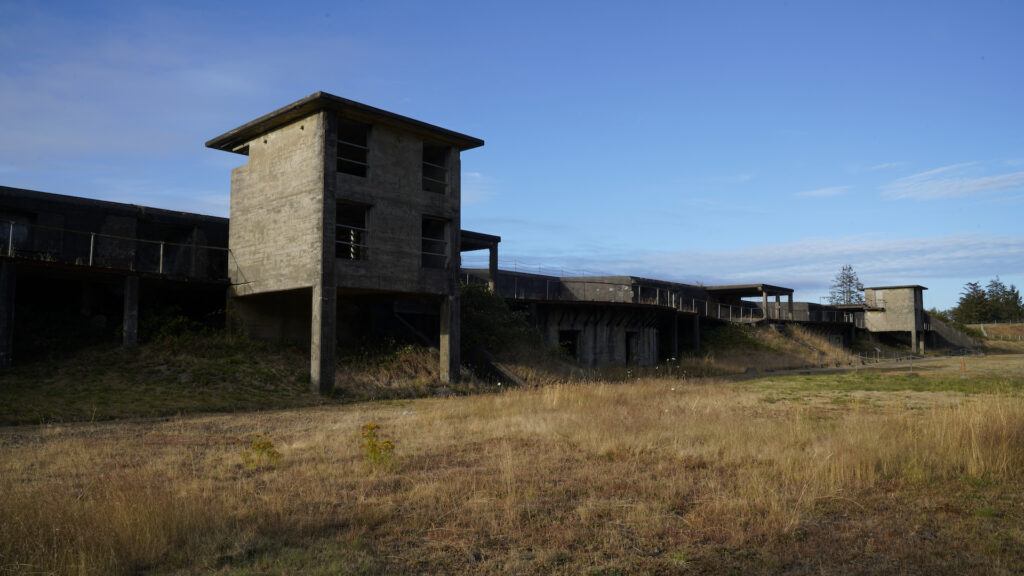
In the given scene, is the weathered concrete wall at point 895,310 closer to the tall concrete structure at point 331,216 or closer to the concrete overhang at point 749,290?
the concrete overhang at point 749,290

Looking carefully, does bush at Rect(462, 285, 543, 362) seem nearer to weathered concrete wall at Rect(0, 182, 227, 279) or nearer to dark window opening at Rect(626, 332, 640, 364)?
weathered concrete wall at Rect(0, 182, 227, 279)

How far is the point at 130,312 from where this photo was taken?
21516 millimetres

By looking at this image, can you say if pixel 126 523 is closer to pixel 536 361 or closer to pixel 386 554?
pixel 386 554

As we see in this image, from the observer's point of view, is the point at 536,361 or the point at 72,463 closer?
the point at 72,463

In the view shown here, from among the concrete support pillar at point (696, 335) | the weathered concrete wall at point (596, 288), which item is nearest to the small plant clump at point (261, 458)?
the weathered concrete wall at point (596, 288)

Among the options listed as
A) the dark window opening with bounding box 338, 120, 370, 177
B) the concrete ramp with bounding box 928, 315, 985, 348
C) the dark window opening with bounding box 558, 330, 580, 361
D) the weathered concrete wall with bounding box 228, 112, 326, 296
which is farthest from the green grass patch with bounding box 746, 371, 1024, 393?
the concrete ramp with bounding box 928, 315, 985, 348

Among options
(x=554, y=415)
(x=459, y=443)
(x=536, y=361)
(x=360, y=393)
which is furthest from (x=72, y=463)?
(x=536, y=361)

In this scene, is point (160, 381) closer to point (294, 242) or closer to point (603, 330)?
point (294, 242)

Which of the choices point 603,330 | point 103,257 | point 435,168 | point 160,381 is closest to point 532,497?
point 160,381

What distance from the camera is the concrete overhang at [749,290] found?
165 ft

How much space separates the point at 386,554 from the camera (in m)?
5.87

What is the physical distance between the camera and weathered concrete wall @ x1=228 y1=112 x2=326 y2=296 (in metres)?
21.4

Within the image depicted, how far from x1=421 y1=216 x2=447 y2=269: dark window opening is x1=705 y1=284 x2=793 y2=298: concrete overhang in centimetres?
3118

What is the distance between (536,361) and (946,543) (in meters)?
21.8
